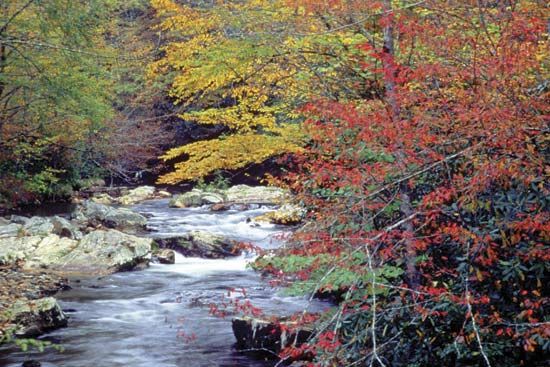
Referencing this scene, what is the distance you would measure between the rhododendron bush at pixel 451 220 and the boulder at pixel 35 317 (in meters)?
5.07

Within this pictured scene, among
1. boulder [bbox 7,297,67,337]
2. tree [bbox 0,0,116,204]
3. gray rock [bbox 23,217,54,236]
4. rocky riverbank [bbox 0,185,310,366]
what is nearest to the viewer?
boulder [bbox 7,297,67,337]

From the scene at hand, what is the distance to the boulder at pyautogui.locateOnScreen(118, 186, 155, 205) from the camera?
26223 mm

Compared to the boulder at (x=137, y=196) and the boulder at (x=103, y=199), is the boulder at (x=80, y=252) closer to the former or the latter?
the boulder at (x=103, y=199)

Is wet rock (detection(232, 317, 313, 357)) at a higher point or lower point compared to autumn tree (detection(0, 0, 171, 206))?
lower

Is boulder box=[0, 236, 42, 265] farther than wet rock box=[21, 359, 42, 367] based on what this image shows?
Yes

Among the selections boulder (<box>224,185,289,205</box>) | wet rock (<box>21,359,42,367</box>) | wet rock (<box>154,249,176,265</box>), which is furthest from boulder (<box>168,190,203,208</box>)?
wet rock (<box>21,359,42,367</box>)

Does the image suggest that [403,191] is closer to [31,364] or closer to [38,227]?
[31,364]

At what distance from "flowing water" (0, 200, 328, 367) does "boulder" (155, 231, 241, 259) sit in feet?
1.11

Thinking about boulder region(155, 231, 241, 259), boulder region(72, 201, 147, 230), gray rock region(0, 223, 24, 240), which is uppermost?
gray rock region(0, 223, 24, 240)

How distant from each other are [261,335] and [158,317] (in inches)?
117

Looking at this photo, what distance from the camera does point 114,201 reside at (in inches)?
1035

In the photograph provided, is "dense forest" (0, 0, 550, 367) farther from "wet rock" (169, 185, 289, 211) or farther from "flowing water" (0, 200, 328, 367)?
"wet rock" (169, 185, 289, 211)

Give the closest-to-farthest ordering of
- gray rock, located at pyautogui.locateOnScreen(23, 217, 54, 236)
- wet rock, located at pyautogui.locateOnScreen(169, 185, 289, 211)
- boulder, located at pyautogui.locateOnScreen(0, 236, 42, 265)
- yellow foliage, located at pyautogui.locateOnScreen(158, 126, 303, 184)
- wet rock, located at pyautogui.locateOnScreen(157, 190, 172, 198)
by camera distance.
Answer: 1. yellow foliage, located at pyautogui.locateOnScreen(158, 126, 303, 184)
2. boulder, located at pyautogui.locateOnScreen(0, 236, 42, 265)
3. gray rock, located at pyautogui.locateOnScreen(23, 217, 54, 236)
4. wet rock, located at pyautogui.locateOnScreen(169, 185, 289, 211)
5. wet rock, located at pyautogui.locateOnScreen(157, 190, 172, 198)

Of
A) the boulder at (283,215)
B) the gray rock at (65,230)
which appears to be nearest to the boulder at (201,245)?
the gray rock at (65,230)
